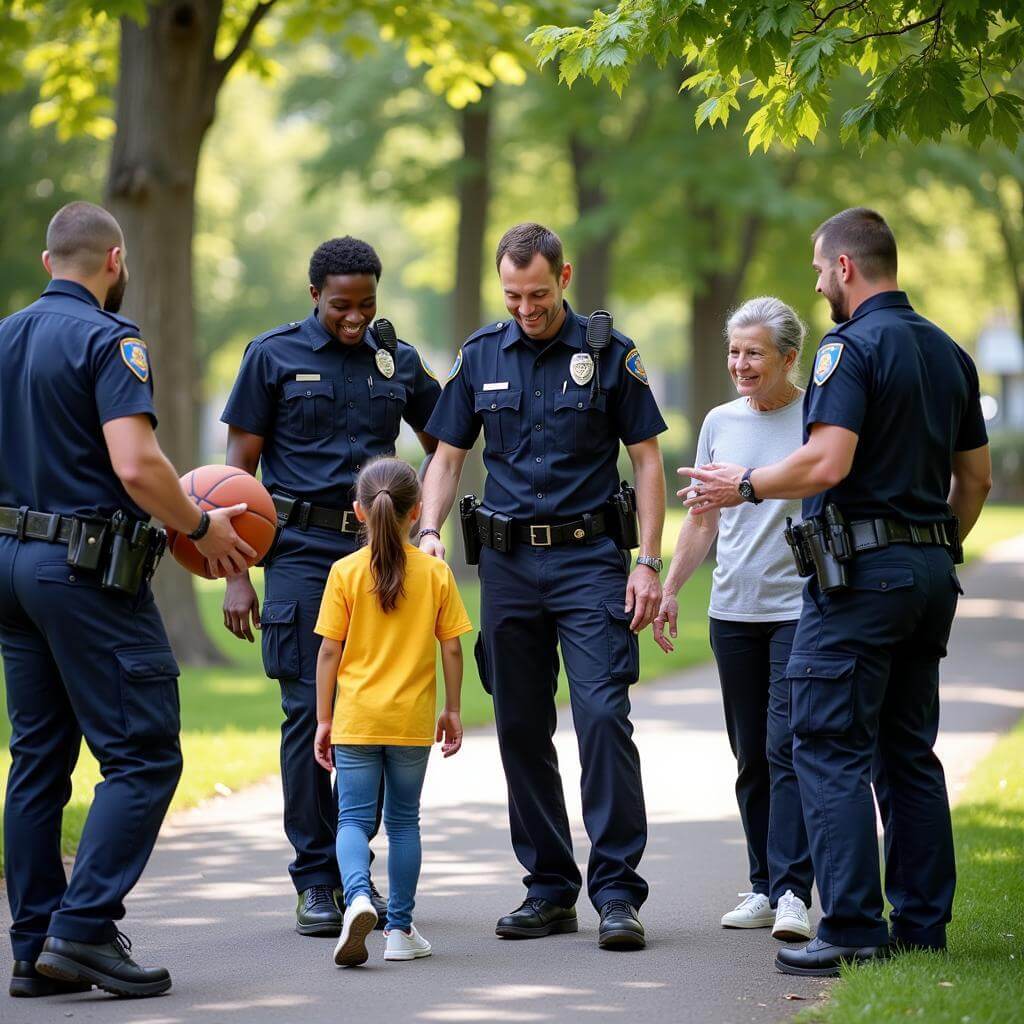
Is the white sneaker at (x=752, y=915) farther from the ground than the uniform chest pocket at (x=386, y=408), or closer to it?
Answer: closer to it

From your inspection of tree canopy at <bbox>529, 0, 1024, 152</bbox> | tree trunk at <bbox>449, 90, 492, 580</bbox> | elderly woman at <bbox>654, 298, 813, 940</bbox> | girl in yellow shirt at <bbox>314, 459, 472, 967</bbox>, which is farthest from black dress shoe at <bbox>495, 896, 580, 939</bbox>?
tree trunk at <bbox>449, 90, 492, 580</bbox>

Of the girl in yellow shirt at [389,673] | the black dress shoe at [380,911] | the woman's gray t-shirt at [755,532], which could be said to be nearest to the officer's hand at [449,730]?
the girl in yellow shirt at [389,673]

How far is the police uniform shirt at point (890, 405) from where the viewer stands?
5.08 m

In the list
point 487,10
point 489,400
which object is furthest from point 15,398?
point 487,10

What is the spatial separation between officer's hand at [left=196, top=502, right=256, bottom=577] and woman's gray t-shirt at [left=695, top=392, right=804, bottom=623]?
5.57 feet

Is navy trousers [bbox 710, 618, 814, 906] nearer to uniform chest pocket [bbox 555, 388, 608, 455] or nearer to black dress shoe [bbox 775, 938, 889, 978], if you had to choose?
black dress shoe [bbox 775, 938, 889, 978]

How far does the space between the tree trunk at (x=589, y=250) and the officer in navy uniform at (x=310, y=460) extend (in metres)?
17.5

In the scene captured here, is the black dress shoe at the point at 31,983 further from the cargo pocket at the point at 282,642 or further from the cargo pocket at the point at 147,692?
the cargo pocket at the point at 282,642

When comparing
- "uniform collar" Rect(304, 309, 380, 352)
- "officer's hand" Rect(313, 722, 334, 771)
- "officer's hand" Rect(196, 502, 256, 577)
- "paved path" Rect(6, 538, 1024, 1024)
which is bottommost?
"paved path" Rect(6, 538, 1024, 1024)

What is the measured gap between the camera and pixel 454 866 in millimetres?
7086

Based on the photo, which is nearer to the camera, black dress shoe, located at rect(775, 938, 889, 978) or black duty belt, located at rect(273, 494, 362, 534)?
black dress shoe, located at rect(775, 938, 889, 978)

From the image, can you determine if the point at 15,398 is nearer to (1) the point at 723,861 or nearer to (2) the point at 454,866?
(2) the point at 454,866

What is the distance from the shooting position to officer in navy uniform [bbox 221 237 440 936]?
6.02m

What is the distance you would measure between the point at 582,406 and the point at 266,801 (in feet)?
11.9
